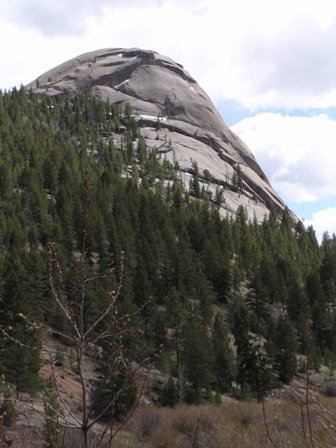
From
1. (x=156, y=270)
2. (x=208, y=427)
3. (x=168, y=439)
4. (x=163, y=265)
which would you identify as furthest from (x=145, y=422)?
(x=163, y=265)

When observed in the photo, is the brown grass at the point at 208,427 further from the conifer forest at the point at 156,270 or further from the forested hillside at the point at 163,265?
the forested hillside at the point at 163,265

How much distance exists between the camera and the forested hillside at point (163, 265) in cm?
4176

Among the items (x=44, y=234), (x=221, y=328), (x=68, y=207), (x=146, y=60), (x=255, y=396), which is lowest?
(x=255, y=396)

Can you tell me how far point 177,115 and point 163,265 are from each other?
104 m

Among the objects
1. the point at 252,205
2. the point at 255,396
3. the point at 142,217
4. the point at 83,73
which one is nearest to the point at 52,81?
the point at 83,73

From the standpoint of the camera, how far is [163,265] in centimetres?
7294

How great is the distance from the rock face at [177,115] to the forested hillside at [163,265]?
9795 millimetres

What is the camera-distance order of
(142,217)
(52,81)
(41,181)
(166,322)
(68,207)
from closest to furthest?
(166,322) → (68,207) → (142,217) → (41,181) → (52,81)

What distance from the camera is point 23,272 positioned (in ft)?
162

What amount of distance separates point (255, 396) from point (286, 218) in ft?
309

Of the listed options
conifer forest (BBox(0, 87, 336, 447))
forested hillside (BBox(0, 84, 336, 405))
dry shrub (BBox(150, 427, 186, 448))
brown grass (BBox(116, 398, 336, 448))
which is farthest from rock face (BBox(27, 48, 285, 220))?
dry shrub (BBox(150, 427, 186, 448))

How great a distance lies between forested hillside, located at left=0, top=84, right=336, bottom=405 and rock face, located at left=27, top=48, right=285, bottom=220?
9.80 m

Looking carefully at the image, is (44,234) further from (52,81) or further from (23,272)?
(52,81)

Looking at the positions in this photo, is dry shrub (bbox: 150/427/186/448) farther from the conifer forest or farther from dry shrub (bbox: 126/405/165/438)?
the conifer forest
